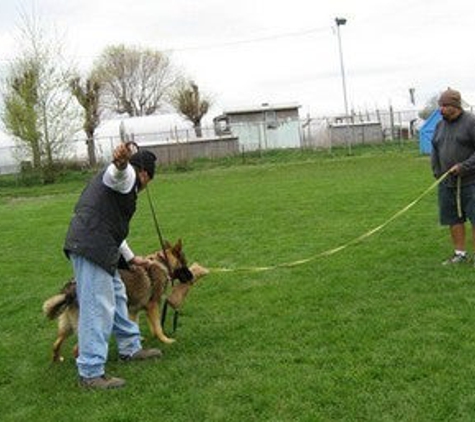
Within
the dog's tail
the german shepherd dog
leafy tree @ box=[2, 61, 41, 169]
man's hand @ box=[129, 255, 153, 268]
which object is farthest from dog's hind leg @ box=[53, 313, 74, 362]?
leafy tree @ box=[2, 61, 41, 169]

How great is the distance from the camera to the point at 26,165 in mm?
31391

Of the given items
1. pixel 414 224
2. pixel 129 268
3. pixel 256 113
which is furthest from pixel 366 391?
pixel 256 113

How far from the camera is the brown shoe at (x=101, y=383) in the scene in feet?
16.3

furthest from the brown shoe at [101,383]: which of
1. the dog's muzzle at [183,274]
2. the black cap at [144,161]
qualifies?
the black cap at [144,161]

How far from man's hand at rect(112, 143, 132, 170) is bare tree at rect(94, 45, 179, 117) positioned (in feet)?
180

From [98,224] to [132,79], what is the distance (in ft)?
184

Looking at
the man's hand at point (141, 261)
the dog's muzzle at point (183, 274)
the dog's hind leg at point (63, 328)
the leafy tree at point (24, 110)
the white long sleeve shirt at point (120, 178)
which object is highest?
the leafy tree at point (24, 110)

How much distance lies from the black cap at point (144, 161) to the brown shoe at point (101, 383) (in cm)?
148

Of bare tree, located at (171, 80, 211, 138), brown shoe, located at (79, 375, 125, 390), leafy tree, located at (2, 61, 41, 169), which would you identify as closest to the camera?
brown shoe, located at (79, 375, 125, 390)

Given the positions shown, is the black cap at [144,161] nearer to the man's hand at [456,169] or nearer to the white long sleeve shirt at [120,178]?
the white long sleeve shirt at [120,178]

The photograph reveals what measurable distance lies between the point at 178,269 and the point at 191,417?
5.99 ft

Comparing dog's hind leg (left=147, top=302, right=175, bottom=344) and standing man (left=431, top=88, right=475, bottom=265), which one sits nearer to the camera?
dog's hind leg (left=147, top=302, right=175, bottom=344)

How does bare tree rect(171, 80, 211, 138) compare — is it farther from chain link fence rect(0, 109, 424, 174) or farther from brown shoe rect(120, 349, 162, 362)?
brown shoe rect(120, 349, 162, 362)

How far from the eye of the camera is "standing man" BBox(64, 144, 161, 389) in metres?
4.79
